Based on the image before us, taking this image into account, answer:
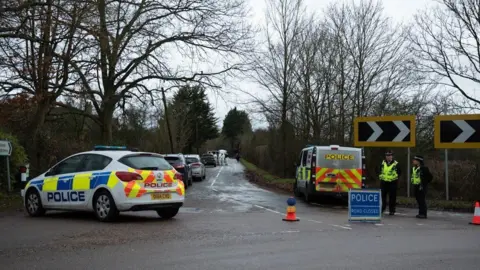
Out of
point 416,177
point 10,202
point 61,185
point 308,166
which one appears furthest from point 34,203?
point 416,177

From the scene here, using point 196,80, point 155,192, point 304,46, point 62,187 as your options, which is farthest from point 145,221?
point 304,46

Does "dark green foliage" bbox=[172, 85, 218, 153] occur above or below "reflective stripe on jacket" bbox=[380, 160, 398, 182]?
above

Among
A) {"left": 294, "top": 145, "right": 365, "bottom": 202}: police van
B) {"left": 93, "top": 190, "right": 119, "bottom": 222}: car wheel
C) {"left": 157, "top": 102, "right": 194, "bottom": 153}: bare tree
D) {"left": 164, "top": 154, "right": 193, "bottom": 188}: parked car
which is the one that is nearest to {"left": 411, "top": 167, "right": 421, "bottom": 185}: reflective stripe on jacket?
{"left": 294, "top": 145, "right": 365, "bottom": 202}: police van

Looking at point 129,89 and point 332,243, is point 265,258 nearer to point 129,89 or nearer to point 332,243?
point 332,243

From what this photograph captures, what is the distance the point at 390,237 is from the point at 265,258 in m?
3.44

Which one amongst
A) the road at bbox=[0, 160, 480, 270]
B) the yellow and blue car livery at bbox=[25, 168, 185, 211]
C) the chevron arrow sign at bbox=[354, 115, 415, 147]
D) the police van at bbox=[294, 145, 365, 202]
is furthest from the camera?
the chevron arrow sign at bbox=[354, 115, 415, 147]

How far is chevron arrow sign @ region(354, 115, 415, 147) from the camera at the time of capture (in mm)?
18609

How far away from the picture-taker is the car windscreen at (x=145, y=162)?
11.7 m

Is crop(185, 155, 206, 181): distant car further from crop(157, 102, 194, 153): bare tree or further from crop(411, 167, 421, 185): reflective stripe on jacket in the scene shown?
crop(157, 102, 194, 153): bare tree

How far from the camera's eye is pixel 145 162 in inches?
468

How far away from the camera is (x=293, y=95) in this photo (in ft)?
115

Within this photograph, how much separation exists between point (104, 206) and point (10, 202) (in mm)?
6742

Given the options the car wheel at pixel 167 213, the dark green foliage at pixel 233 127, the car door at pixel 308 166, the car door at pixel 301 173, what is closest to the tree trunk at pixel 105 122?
the car door at pixel 301 173

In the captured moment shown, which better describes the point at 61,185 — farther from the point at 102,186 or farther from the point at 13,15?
the point at 13,15
